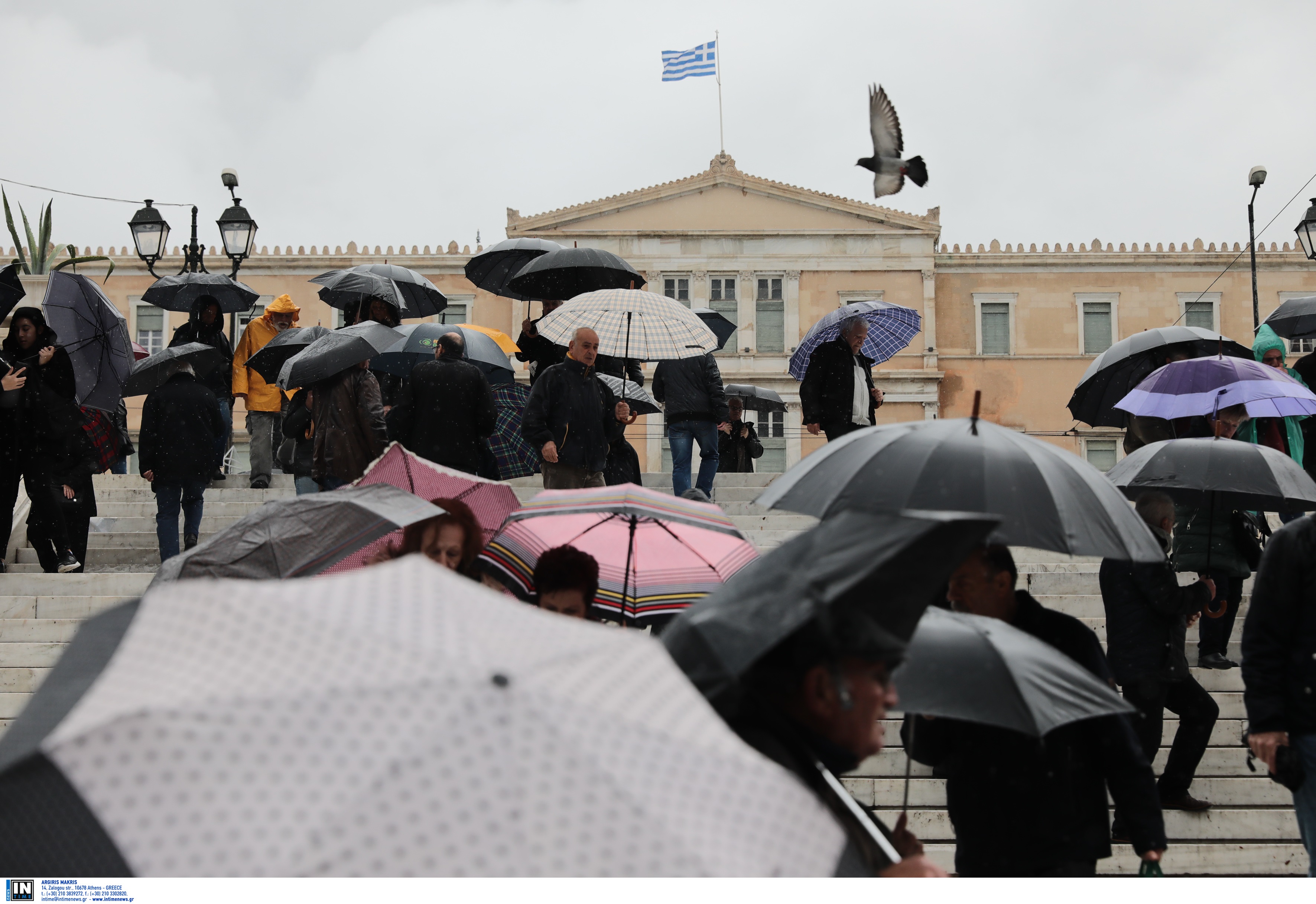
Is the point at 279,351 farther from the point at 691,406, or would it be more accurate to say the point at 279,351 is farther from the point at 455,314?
the point at 455,314

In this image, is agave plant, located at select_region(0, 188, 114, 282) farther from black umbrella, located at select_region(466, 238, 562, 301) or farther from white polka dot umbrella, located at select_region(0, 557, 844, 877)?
white polka dot umbrella, located at select_region(0, 557, 844, 877)

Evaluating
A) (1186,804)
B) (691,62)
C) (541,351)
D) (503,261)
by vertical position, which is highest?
(691,62)

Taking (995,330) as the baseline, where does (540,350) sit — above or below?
below

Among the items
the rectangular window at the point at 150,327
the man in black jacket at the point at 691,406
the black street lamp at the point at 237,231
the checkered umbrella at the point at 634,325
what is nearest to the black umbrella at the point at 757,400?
the black street lamp at the point at 237,231

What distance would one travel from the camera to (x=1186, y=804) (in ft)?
17.2

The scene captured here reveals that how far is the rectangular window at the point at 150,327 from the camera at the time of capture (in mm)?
33188

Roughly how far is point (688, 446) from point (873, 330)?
1984 mm

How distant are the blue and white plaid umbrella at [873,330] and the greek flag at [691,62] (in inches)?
794

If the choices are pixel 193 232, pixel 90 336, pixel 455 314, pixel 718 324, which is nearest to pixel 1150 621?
pixel 90 336

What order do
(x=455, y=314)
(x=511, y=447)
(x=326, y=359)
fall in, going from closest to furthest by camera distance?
(x=326, y=359) < (x=511, y=447) < (x=455, y=314)

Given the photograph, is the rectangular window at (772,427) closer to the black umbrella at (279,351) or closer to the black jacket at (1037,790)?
the black umbrella at (279,351)

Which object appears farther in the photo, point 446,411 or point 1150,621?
point 446,411

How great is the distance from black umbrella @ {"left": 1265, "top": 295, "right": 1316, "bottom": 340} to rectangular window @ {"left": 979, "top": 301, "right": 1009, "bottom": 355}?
78.2ft

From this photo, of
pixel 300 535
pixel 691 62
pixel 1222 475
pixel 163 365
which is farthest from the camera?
pixel 691 62
